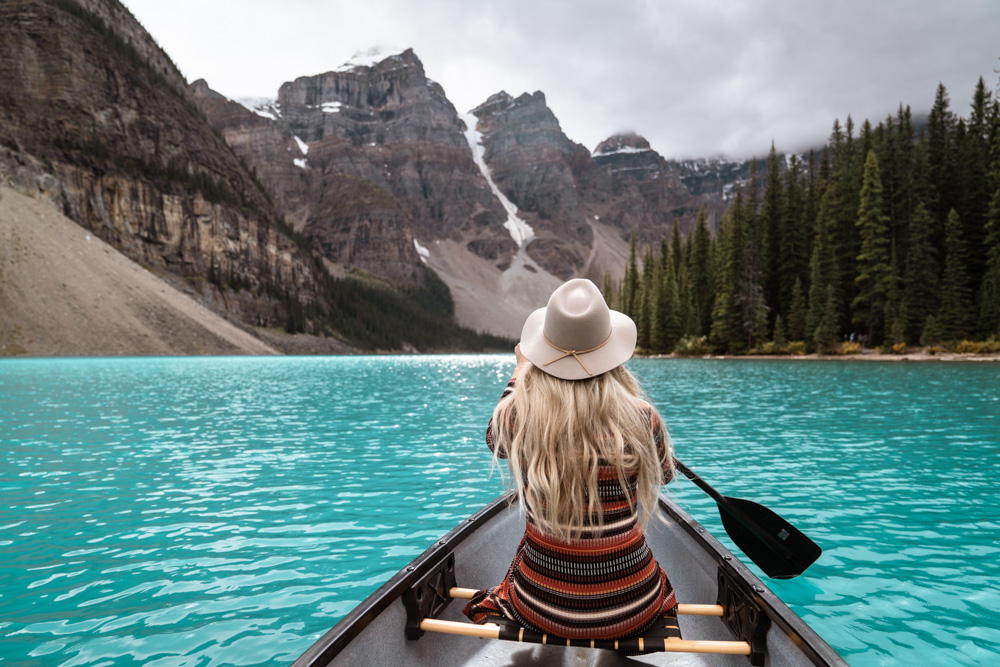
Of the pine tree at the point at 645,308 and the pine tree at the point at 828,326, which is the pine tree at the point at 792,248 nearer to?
the pine tree at the point at 828,326

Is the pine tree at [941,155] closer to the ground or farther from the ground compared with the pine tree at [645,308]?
farther from the ground

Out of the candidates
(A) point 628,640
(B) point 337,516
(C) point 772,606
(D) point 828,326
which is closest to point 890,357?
(D) point 828,326

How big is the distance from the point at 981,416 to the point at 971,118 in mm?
61413

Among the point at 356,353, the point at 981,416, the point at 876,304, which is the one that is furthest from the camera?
the point at 356,353

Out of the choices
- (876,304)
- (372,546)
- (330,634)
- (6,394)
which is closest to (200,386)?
(6,394)

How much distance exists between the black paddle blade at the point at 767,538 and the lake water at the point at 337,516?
1427 millimetres

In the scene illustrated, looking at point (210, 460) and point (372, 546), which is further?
point (210, 460)

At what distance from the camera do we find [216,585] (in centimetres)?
637

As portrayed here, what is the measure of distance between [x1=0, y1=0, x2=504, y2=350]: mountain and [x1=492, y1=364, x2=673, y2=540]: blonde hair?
4574 inches

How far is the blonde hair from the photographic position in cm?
274

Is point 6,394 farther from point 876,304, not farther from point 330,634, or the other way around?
point 876,304

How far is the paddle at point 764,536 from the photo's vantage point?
430cm

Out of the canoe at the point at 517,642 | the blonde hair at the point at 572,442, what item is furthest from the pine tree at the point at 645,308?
the blonde hair at the point at 572,442

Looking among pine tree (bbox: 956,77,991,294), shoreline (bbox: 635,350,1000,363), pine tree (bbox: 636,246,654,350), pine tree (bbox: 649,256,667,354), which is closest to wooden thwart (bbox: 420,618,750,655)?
shoreline (bbox: 635,350,1000,363)
